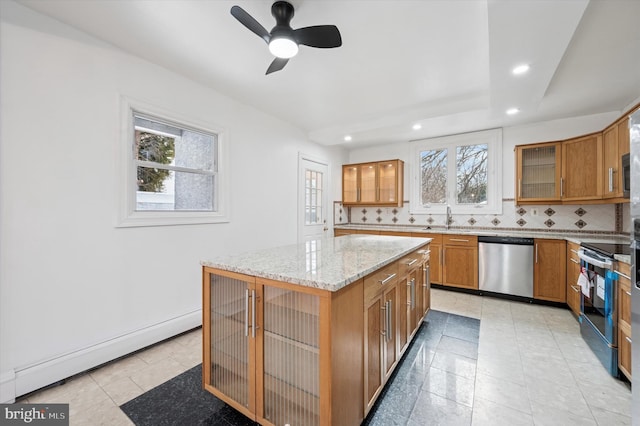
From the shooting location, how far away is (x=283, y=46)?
1815 mm

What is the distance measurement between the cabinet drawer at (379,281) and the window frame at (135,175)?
2144mm

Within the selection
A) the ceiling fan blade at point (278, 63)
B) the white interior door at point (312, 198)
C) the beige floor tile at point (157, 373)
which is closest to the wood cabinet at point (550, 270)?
the white interior door at point (312, 198)

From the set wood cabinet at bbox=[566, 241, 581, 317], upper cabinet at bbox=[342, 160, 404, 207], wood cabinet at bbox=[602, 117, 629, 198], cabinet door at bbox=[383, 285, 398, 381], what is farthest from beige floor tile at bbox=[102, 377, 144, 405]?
wood cabinet at bbox=[602, 117, 629, 198]

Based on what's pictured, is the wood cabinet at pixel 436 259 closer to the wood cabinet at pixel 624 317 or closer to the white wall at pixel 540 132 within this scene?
the white wall at pixel 540 132

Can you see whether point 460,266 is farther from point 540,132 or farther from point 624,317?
point 540,132

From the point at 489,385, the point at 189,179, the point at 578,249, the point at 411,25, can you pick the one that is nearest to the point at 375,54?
the point at 411,25

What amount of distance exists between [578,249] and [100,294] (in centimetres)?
471

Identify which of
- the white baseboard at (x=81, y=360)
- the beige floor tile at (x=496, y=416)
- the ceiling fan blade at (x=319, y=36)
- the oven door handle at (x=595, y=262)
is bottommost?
the beige floor tile at (x=496, y=416)

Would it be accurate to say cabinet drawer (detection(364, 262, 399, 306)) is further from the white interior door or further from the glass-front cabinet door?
the glass-front cabinet door

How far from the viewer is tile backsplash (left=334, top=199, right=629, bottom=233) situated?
3459mm

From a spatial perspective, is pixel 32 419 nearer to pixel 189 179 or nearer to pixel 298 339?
pixel 298 339

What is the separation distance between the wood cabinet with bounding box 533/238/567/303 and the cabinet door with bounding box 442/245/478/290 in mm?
689

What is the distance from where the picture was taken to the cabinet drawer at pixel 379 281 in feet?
4.83

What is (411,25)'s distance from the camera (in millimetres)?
1986
